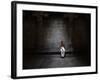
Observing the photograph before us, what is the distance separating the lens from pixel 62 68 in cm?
185

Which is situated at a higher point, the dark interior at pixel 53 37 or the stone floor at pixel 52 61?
the dark interior at pixel 53 37


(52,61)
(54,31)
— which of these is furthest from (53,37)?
(52,61)

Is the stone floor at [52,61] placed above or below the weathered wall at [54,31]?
below

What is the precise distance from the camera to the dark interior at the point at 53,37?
1.76 meters

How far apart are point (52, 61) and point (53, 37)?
22 cm

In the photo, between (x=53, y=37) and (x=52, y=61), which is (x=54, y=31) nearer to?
(x=53, y=37)

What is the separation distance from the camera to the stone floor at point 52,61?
176 cm

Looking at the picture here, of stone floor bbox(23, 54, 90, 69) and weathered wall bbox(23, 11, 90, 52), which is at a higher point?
weathered wall bbox(23, 11, 90, 52)

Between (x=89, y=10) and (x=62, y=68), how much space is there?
24.5 inches

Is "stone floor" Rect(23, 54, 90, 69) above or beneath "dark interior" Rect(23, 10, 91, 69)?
beneath

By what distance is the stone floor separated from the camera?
176 cm
